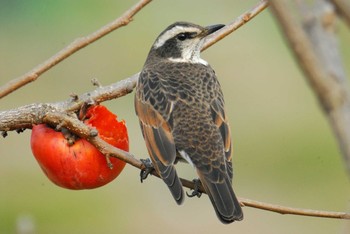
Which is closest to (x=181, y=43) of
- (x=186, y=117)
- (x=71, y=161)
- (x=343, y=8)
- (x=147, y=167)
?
(x=186, y=117)

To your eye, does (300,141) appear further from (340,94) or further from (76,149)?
(340,94)

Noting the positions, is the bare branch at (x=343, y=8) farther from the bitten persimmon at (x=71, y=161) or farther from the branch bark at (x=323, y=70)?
the bitten persimmon at (x=71, y=161)

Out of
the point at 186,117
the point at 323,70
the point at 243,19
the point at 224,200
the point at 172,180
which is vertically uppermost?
the point at 243,19

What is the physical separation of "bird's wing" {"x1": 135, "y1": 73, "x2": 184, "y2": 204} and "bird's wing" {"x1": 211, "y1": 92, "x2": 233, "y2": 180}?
26 centimetres

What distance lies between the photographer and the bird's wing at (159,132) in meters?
4.56

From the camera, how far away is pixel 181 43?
5.93m

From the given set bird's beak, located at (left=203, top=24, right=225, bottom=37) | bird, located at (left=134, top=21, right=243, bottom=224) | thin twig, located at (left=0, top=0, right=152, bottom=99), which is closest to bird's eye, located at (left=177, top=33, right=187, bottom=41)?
bird, located at (left=134, top=21, right=243, bottom=224)

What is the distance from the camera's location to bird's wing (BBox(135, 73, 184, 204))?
15.0 ft

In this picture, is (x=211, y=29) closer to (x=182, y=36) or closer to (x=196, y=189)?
(x=182, y=36)

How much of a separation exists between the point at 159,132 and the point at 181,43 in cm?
102

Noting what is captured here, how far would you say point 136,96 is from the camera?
5.55 meters

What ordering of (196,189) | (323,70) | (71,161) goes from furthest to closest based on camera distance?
1. (196,189)
2. (71,161)
3. (323,70)

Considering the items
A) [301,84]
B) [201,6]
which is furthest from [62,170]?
[201,6]

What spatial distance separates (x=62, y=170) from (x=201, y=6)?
1567cm
